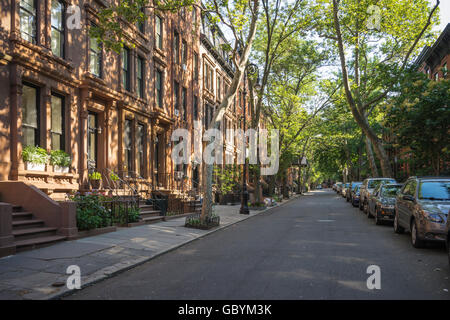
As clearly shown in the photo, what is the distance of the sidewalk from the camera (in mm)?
6332

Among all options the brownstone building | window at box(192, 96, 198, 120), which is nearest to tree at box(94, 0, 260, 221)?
the brownstone building

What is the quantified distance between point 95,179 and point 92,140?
69.0 inches

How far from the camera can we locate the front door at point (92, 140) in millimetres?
16006

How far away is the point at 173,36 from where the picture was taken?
2434cm

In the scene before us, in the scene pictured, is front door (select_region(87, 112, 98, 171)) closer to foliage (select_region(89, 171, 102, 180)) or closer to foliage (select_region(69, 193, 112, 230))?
foliage (select_region(89, 171, 102, 180))

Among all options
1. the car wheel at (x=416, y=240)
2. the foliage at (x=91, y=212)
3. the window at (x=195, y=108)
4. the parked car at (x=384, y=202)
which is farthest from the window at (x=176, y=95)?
the car wheel at (x=416, y=240)

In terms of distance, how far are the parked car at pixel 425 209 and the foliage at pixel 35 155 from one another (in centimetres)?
1037

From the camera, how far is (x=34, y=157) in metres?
12.1

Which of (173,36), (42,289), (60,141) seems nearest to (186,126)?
(173,36)

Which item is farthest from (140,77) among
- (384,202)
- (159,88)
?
(384,202)

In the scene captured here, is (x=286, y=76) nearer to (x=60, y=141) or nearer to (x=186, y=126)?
(x=186, y=126)

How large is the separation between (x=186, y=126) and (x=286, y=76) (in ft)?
43.7

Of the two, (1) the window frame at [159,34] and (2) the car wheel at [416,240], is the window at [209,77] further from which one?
(2) the car wheel at [416,240]
